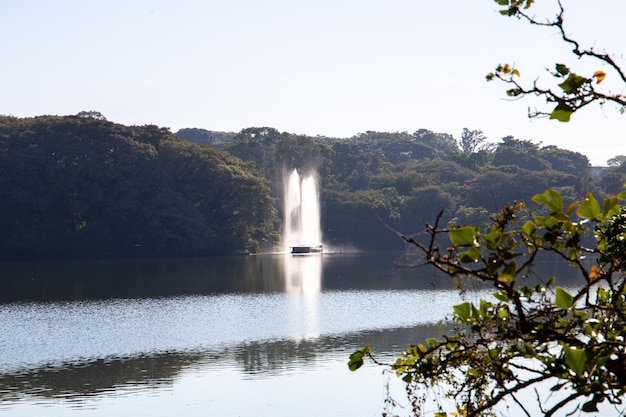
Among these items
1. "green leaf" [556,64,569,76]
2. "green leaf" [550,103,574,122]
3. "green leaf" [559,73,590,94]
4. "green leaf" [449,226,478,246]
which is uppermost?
"green leaf" [556,64,569,76]

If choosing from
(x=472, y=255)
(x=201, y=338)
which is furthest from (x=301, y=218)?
(x=472, y=255)

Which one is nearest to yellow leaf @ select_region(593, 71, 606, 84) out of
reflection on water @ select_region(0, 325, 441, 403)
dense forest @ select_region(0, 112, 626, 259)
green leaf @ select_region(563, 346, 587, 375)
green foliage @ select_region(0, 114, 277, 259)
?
green leaf @ select_region(563, 346, 587, 375)

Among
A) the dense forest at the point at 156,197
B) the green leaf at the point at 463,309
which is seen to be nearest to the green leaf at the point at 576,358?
the green leaf at the point at 463,309

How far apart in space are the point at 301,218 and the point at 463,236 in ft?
217

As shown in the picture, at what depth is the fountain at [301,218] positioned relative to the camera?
68.0 meters

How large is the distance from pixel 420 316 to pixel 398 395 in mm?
11316

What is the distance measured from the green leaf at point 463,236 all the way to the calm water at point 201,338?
533 inches

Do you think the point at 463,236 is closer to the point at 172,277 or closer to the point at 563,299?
the point at 563,299

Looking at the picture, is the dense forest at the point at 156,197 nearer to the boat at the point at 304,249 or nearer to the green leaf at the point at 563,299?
the boat at the point at 304,249

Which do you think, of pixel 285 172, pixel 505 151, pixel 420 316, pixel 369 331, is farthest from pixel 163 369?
pixel 505 151

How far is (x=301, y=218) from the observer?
68.4 metres

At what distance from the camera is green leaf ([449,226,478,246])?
7.43 ft

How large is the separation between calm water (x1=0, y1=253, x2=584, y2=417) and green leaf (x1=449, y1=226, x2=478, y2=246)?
13.5 m

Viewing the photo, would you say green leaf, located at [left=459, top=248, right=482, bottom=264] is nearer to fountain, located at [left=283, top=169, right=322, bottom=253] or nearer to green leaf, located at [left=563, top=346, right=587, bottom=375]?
green leaf, located at [left=563, top=346, right=587, bottom=375]
